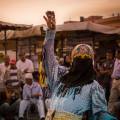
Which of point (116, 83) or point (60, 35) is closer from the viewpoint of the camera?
point (116, 83)

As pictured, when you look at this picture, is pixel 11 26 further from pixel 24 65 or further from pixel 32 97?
pixel 32 97

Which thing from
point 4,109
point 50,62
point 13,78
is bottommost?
point 4,109

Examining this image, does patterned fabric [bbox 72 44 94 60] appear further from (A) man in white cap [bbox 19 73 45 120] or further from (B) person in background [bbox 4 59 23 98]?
(B) person in background [bbox 4 59 23 98]

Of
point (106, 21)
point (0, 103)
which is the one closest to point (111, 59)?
point (0, 103)

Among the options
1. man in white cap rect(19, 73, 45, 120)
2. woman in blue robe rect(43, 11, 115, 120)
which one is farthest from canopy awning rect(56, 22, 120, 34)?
woman in blue robe rect(43, 11, 115, 120)

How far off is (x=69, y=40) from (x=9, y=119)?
7.04 meters

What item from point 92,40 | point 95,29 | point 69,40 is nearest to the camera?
point 95,29

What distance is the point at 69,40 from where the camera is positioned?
675 inches

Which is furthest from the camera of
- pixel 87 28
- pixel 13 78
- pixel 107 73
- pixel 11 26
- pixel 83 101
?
pixel 11 26

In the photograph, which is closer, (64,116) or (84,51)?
(64,116)

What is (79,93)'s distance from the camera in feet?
13.0

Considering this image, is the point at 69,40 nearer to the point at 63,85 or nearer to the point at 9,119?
the point at 9,119

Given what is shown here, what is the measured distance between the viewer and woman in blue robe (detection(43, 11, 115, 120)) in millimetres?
3898

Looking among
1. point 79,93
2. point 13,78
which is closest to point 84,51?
point 79,93
